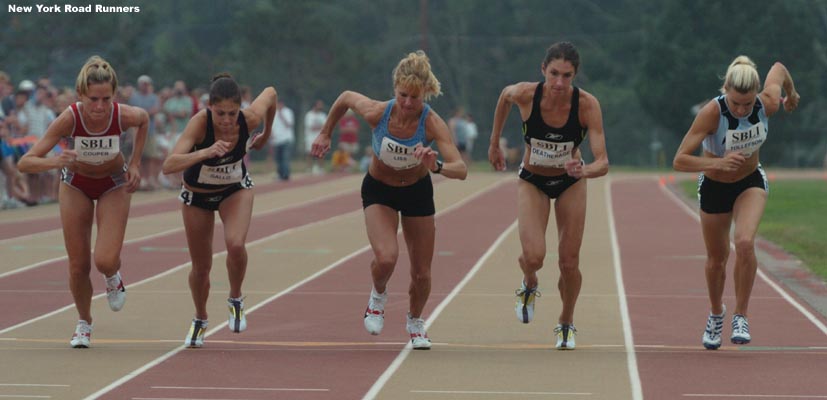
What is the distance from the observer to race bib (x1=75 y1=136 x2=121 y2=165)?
10.0m

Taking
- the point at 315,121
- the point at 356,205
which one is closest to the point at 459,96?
the point at 315,121

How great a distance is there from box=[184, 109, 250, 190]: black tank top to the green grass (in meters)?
6.84

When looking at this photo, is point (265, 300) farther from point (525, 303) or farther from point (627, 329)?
point (627, 329)

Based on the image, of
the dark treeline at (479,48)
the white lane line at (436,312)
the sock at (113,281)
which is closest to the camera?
the white lane line at (436,312)

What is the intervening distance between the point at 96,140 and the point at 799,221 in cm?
1470

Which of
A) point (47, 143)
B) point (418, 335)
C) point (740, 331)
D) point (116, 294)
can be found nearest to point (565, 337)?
point (418, 335)

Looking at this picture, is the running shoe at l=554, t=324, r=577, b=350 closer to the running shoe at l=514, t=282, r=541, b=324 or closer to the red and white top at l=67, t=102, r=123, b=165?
the running shoe at l=514, t=282, r=541, b=324

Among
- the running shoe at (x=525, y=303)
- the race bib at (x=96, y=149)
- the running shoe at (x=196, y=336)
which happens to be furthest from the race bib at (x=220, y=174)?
the running shoe at (x=525, y=303)

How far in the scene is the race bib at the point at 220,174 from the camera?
9.96m

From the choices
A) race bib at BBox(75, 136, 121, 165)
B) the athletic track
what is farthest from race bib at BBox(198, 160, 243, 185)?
the athletic track

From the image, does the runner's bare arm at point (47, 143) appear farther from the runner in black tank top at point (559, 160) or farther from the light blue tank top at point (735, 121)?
the light blue tank top at point (735, 121)

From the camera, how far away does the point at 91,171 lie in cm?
1018

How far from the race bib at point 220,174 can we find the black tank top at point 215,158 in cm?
2

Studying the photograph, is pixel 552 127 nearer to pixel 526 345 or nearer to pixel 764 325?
pixel 526 345
